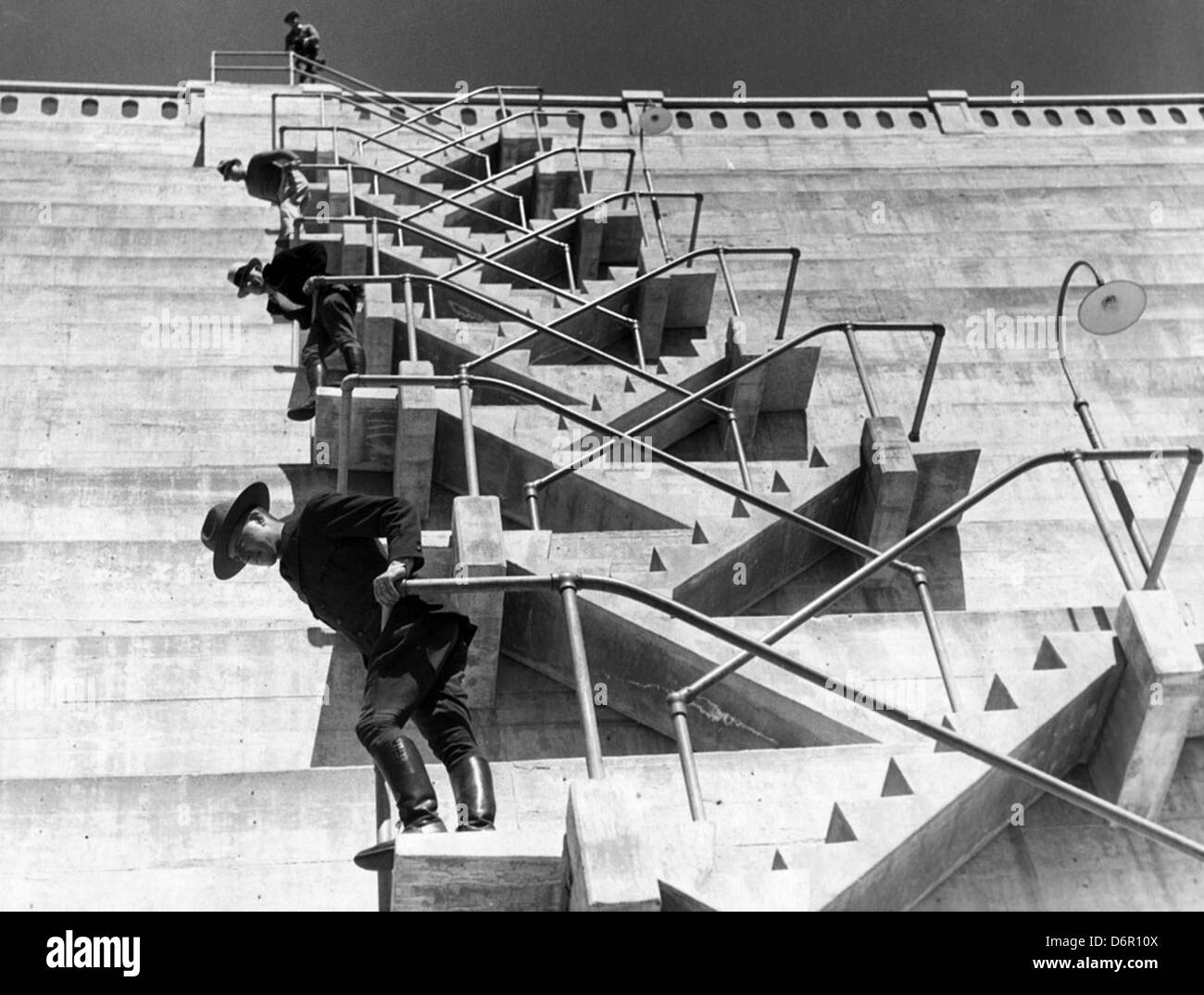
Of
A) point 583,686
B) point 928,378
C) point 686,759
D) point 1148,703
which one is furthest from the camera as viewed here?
point 928,378

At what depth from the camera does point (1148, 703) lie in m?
7.02

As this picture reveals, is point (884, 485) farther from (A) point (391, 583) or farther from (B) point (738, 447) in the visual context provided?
(A) point (391, 583)

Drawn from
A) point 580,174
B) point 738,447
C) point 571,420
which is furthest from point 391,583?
point 580,174

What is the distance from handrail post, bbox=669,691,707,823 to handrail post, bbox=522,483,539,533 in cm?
229

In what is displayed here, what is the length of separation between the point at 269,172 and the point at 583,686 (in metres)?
10.00

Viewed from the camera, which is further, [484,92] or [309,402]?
[484,92]

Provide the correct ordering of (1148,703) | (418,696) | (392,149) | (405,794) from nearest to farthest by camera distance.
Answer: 1. (405,794)
2. (1148,703)
3. (418,696)
4. (392,149)

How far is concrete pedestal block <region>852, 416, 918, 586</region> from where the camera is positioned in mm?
9273

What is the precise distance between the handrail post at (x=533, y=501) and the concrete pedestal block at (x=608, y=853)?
2942mm

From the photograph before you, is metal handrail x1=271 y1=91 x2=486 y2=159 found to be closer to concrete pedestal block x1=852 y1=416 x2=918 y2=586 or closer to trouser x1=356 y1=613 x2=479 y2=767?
concrete pedestal block x1=852 y1=416 x2=918 y2=586

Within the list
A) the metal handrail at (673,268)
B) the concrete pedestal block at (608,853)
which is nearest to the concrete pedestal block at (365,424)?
the metal handrail at (673,268)

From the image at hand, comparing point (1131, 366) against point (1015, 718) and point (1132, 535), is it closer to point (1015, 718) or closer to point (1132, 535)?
point (1132, 535)
